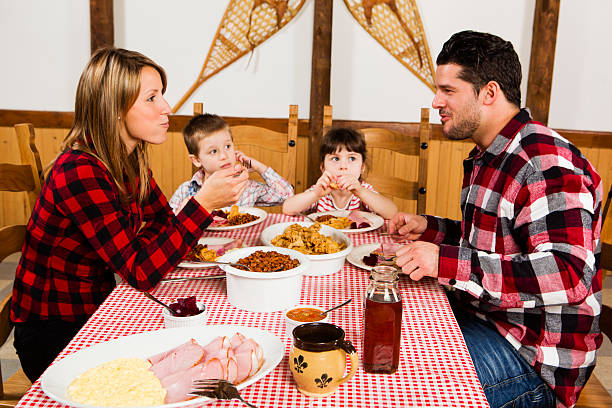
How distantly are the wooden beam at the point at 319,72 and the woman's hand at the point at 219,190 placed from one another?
238cm

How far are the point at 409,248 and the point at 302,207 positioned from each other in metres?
1.11

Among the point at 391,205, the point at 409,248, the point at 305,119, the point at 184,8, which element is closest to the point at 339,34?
the point at 305,119

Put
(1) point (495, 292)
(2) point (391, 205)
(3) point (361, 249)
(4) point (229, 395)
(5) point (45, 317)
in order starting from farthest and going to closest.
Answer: (2) point (391, 205)
(3) point (361, 249)
(5) point (45, 317)
(1) point (495, 292)
(4) point (229, 395)

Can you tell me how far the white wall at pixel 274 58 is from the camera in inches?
147

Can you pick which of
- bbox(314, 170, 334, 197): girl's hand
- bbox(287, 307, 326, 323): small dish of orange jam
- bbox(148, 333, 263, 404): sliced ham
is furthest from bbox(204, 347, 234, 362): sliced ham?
bbox(314, 170, 334, 197): girl's hand

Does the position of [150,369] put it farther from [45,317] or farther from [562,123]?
[562,123]

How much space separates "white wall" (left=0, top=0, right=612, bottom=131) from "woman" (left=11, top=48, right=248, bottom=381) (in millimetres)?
2407

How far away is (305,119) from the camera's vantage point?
3.92 meters

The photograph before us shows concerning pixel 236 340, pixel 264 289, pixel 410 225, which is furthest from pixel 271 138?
pixel 236 340

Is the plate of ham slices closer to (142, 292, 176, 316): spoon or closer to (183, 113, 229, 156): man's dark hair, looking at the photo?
(142, 292, 176, 316): spoon

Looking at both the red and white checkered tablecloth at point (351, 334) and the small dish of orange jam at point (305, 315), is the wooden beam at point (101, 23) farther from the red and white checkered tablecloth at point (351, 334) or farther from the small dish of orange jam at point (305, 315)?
the small dish of orange jam at point (305, 315)

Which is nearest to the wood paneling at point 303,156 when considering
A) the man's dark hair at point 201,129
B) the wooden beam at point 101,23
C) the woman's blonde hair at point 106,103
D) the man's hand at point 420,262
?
the wooden beam at point 101,23

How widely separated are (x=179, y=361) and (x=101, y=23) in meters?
3.47

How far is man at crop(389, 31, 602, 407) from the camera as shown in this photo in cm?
127
